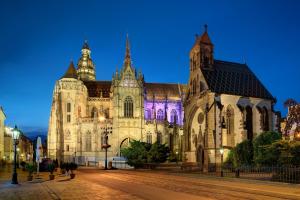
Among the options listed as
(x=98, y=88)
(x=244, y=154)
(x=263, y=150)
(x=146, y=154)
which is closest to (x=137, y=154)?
(x=146, y=154)

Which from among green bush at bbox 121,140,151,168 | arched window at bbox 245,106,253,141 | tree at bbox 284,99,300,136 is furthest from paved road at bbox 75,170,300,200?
arched window at bbox 245,106,253,141

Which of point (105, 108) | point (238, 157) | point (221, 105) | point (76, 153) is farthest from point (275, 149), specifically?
point (105, 108)

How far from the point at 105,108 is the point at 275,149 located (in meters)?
62.5

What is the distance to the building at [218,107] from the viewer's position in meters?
56.9

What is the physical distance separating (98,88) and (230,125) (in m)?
44.1

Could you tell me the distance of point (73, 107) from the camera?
285 feet

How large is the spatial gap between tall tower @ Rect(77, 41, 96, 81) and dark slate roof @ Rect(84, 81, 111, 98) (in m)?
17.8

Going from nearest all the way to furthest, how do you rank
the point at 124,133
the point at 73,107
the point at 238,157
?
the point at 238,157 < the point at 124,133 < the point at 73,107

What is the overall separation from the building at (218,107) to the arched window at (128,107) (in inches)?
767

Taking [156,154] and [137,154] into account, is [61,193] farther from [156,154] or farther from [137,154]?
[137,154]

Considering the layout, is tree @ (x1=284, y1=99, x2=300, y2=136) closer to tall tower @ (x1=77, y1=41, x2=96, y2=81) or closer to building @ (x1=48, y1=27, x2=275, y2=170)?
building @ (x1=48, y1=27, x2=275, y2=170)

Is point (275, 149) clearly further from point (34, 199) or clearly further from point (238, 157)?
point (34, 199)

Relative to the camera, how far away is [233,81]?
2488 inches

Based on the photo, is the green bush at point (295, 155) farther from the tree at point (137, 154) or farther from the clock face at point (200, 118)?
the clock face at point (200, 118)
